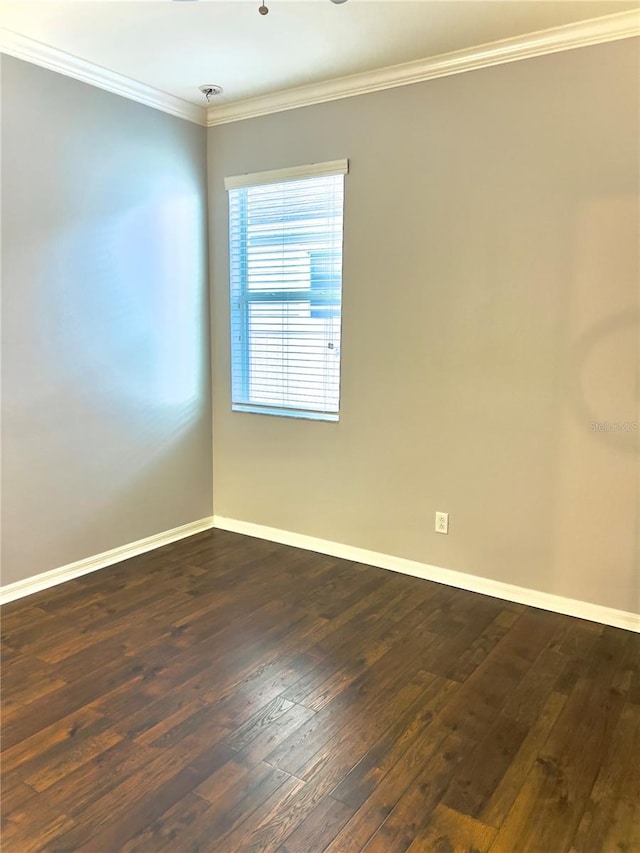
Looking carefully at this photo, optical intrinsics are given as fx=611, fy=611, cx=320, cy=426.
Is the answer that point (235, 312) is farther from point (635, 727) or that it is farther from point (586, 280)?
point (635, 727)

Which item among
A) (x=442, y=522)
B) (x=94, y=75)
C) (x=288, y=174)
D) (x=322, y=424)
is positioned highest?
(x=94, y=75)

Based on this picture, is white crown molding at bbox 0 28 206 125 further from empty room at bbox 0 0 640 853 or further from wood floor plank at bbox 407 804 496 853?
wood floor plank at bbox 407 804 496 853

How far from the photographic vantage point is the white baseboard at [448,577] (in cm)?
293

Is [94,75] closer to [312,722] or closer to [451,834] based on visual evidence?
[312,722]

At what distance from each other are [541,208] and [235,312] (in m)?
1.98

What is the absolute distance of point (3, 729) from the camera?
209 centimetres

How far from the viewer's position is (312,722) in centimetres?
216

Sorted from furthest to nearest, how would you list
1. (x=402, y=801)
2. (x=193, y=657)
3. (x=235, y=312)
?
(x=235, y=312) < (x=193, y=657) < (x=402, y=801)

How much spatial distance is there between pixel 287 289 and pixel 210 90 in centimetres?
118

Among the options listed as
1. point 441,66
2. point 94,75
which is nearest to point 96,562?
point 94,75

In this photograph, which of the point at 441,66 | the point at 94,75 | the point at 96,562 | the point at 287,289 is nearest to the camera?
the point at 441,66

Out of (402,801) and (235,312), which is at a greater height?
(235,312)

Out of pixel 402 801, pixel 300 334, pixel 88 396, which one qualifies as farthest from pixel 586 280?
pixel 88 396

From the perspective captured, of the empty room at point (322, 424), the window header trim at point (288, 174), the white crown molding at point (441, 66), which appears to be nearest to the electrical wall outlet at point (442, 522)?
the empty room at point (322, 424)
